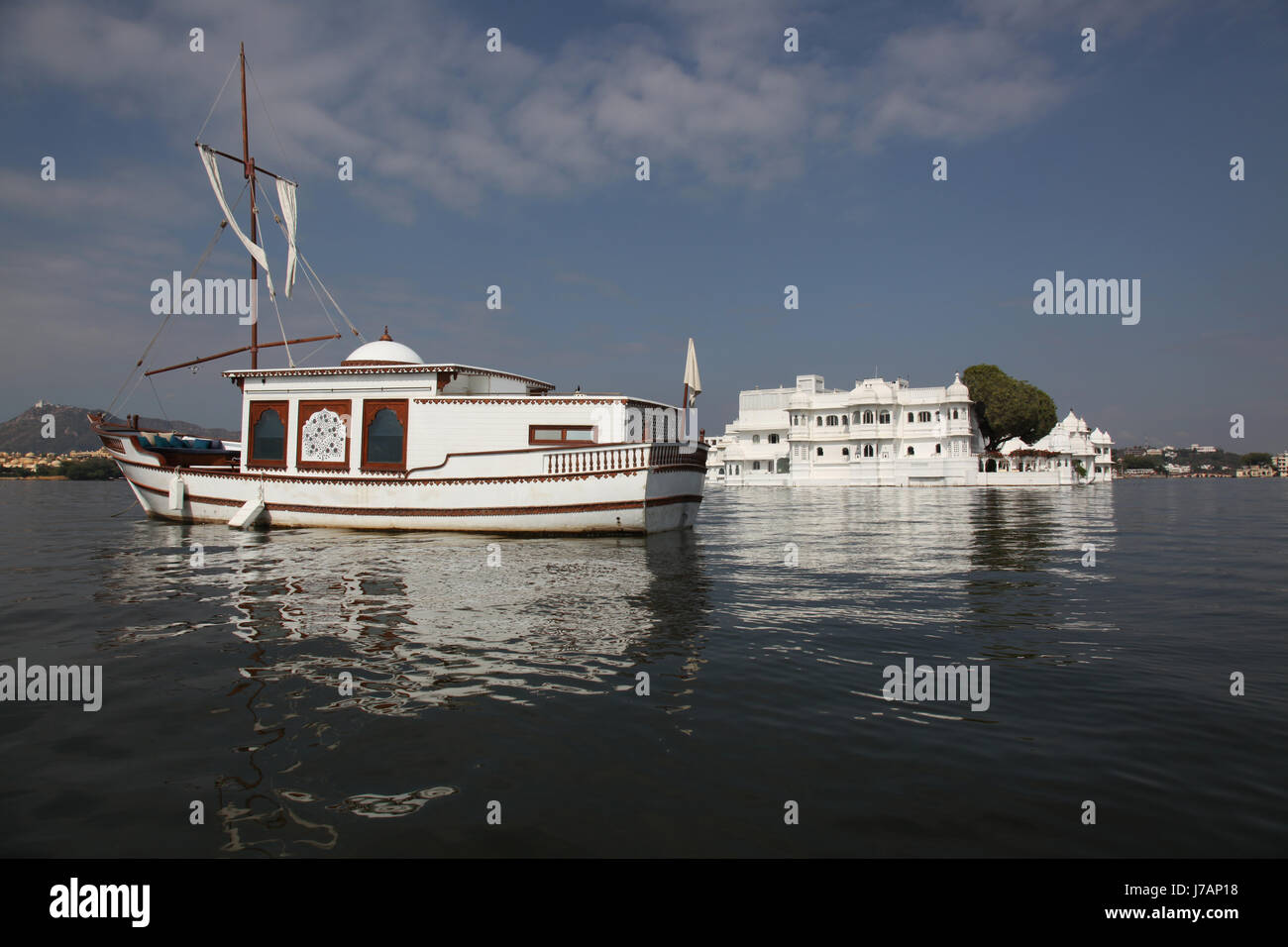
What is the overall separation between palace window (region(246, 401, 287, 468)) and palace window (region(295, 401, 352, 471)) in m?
0.61

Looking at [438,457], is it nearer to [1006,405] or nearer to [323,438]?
[323,438]

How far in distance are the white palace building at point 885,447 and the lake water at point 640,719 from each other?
5420 centimetres

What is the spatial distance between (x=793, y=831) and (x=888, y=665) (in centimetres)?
306

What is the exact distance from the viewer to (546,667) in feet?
19.5

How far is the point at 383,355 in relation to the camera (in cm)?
1955

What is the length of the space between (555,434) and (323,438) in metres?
6.73

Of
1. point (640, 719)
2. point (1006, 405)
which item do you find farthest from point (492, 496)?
point (1006, 405)

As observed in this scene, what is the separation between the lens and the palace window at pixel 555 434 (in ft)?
58.7

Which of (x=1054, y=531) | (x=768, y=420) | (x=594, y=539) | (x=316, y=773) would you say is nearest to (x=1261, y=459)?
(x=768, y=420)

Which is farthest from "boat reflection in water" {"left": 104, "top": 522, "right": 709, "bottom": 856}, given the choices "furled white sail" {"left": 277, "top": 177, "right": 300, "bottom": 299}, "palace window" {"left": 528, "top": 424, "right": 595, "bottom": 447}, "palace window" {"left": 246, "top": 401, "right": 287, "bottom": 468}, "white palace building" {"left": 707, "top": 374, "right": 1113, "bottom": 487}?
"white palace building" {"left": 707, "top": 374, "right": 1113, "bottom": 487}

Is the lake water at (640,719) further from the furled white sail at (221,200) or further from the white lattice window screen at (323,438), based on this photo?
the furled white sail at (221,200)

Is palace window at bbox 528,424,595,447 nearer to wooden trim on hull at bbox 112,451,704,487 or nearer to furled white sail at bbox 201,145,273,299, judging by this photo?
wooden trim on hull at bbox 112,451,704,487
